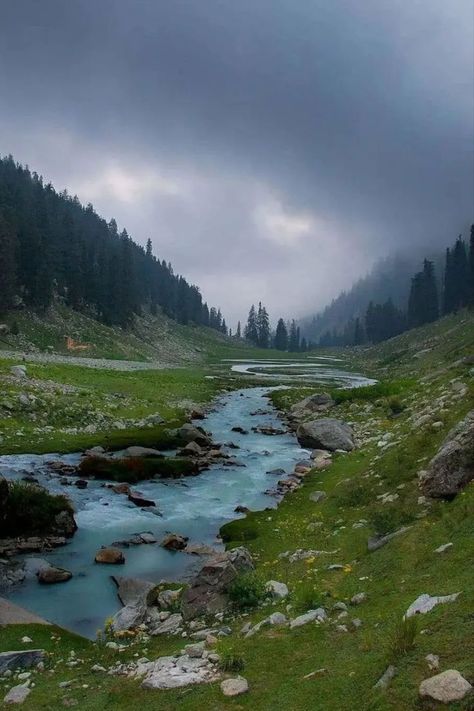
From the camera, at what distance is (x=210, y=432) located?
43.1m

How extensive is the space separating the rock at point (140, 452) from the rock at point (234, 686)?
24.6 metres

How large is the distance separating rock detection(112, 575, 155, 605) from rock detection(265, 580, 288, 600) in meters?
4.01

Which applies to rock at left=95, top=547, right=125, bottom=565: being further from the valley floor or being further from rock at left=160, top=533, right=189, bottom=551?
the valley floor

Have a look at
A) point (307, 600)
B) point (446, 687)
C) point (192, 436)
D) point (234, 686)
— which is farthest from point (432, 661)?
point (192, 436)

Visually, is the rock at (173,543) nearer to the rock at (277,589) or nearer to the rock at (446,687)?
the rock at (277,589)

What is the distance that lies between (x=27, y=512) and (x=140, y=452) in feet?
41.4

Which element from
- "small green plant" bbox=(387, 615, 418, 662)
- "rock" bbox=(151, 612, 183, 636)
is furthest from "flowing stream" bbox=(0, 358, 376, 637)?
"small green plant" bbox=(387, 615, 418, 662)

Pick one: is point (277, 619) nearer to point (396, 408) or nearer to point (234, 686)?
point (234, 686)

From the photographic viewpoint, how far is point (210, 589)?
13.3 m

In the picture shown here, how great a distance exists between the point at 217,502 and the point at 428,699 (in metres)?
20.3

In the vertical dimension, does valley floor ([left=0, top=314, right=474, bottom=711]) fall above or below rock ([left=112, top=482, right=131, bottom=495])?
above

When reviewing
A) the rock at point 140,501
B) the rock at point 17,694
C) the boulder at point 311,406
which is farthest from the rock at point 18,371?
the rock at point 17,694

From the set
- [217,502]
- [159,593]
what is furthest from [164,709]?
[217,502]

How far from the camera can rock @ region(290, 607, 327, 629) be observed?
10.5m
